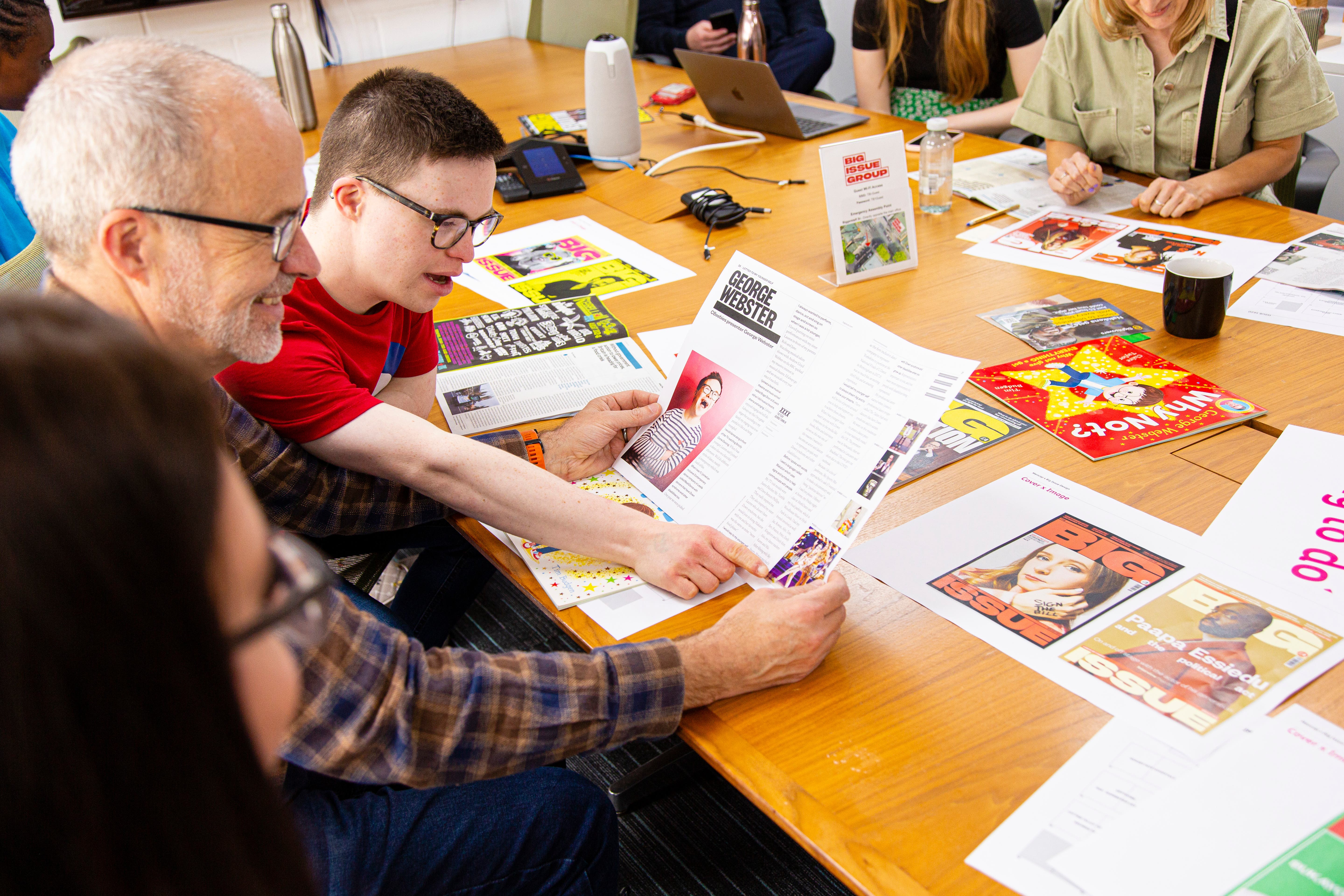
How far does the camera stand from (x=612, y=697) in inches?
35.5

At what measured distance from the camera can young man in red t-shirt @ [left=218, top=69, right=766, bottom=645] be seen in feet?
3.66

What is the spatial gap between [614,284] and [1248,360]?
1.07 metres

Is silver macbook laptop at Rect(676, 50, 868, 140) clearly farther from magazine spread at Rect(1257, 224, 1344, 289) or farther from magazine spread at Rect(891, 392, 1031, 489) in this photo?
magazine spread at Rect(891, 392, 1031, 489)

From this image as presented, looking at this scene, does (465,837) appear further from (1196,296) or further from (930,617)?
(1196,296)

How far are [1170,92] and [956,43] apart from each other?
836 millimetres

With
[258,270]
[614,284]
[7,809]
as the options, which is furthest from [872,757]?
[614,284]

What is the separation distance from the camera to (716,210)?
79.1 inches

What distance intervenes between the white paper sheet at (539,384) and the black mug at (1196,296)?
79 centimetres

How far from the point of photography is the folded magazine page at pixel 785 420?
1.00 meters

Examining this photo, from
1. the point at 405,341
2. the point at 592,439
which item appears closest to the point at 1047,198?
the point at 592,439

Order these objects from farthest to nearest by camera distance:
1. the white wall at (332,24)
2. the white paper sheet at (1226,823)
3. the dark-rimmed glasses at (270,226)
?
the white wall at (332,24), the dark-rimmed glasses at (270,226), the white paper sheet at (1226,823)

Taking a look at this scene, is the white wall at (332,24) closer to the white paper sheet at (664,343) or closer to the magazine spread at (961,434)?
the white paper sheet at (664,343)

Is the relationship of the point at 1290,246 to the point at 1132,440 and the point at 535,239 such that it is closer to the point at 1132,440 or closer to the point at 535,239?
the point at 1132,440

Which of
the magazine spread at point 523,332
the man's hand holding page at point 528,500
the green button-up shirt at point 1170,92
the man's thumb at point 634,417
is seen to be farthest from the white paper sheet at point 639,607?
the green button-up shirt at point 1170,92
